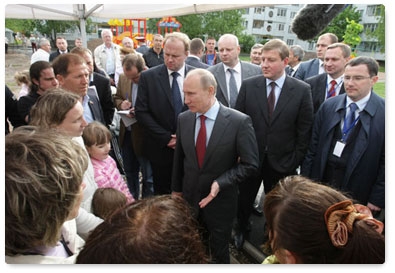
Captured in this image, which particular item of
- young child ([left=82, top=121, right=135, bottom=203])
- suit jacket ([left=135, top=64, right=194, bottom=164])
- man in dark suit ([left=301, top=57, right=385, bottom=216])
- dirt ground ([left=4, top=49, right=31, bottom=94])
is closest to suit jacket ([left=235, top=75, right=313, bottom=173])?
man in dark suit ([left=301, top=57, right=385, bottom=216])

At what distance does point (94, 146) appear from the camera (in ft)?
6.97

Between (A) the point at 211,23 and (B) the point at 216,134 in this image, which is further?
(A) the point at 211,23

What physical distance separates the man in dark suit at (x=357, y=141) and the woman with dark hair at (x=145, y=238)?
65.6 inches

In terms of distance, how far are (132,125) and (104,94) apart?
451 millimetres

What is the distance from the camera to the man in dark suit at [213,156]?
1.98 m

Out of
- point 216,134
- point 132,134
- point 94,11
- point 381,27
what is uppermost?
point 94,11

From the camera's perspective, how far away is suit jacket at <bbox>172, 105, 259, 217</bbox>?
1.97 meters

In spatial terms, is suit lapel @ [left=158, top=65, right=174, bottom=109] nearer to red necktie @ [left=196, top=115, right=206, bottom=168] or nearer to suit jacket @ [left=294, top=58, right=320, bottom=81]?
red necktie @ [left=196, top=115, right=206, bottom=168]

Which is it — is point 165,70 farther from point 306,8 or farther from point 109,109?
point 306,8

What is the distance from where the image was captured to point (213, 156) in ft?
6.50

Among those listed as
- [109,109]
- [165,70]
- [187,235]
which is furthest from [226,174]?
[109,109]

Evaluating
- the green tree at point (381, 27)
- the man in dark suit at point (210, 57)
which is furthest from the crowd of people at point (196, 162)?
the man in dark suit at point (210, 57)

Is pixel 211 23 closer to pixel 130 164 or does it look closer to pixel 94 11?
pixel 94 11

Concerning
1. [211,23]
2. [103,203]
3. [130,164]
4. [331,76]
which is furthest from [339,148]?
[211,23]
